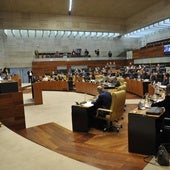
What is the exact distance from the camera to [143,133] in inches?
147

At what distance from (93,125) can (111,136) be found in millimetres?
809

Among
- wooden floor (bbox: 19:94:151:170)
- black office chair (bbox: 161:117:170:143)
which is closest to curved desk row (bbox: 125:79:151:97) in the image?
wooden floor (bbox: 19:94:151:170)

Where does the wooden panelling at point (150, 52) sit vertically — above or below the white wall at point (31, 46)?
below

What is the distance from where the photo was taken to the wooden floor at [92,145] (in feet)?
11.5

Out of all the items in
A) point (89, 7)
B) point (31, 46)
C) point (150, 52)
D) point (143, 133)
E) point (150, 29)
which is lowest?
point (143, 133)

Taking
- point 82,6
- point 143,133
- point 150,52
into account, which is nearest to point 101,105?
point 143,133

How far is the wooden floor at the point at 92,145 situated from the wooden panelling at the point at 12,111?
0.27 metres

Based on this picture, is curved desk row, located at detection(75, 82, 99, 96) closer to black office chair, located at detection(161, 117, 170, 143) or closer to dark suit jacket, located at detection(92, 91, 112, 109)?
dark suit jacket, located at detection(92, 91, 112, 109)

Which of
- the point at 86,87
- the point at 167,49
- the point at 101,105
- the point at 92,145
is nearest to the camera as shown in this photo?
the point at 92,145

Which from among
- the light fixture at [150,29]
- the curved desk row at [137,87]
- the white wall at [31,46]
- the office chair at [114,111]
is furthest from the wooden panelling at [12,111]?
the white wall at [31,46]

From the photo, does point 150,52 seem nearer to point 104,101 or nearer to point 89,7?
point 89,7

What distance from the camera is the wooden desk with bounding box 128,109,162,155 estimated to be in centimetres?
365

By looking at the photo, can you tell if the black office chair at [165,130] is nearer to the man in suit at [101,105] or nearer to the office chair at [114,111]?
the office chair at [114,111]

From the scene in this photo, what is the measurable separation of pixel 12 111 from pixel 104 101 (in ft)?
7.56
